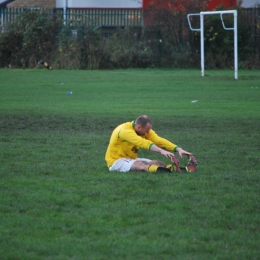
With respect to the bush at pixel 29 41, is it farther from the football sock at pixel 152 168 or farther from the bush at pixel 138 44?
the football sock at pixel 152 168

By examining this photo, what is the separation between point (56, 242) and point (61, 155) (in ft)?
16.3

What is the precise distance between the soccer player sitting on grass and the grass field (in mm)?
186

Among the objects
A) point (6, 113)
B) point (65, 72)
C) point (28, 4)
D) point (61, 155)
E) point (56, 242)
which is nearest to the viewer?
point (56, 242)

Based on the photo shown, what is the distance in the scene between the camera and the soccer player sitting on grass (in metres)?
8.88

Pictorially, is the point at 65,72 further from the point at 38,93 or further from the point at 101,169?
the point at 101,169

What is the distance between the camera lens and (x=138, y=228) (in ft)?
20.2

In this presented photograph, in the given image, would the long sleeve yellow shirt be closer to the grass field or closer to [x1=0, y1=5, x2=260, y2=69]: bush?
the grass field

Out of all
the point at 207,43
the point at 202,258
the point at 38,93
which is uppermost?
the point at 207,43

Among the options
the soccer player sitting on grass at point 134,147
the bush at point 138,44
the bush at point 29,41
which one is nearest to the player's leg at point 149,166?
the soccer player sitting on grass at point 134,147

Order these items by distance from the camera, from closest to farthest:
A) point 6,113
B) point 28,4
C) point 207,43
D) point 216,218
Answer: point 216,218, point 6,113, point 207,43, point 28,4

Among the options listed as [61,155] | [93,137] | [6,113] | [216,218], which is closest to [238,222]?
[216,218]

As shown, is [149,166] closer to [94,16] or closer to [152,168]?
[152,168]

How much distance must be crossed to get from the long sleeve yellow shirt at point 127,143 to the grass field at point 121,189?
251 millimetres

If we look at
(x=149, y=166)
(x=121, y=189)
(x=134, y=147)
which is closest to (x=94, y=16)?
(x=134, y=147)
